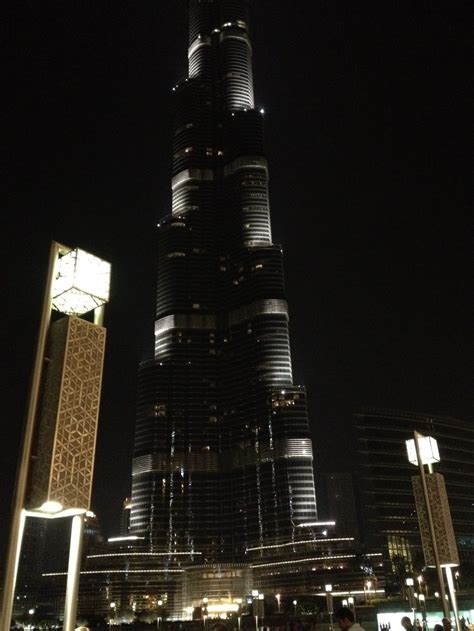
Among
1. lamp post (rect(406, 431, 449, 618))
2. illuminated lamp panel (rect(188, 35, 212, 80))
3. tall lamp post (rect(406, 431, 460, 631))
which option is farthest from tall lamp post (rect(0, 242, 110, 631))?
illuminated lamp panel (rect(188, 35, 212, 80))

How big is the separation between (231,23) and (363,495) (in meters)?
163

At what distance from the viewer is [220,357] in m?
159

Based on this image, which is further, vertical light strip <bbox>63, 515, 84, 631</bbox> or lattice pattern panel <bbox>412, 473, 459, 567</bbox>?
lattice pattern panel <bbox>412, 473, 459, 567</bbox>

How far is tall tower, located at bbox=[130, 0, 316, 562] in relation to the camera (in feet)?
435

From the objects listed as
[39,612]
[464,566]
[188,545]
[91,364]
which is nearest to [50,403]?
[91,364]

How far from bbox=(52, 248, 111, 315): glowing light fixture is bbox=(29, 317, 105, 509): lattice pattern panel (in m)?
0.58

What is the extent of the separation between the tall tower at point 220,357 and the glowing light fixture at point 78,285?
118 meters

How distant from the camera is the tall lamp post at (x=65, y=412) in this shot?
9477 mm

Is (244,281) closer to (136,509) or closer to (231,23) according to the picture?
(136,509)

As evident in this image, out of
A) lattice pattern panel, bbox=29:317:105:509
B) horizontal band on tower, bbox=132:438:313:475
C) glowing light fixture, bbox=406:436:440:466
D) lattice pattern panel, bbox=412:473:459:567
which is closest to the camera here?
lattice pattern panel, bbox=29:317:105:509

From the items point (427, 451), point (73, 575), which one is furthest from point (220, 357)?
point (73, 575)

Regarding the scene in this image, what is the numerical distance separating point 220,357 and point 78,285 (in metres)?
148

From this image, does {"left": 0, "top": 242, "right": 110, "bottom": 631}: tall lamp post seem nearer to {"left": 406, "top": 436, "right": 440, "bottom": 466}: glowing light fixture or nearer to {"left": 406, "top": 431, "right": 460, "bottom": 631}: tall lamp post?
{"left": 406, "top": 431, "right": 460, "bottom": 631}: tall lamp post

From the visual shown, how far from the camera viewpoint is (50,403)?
10.3 metres
